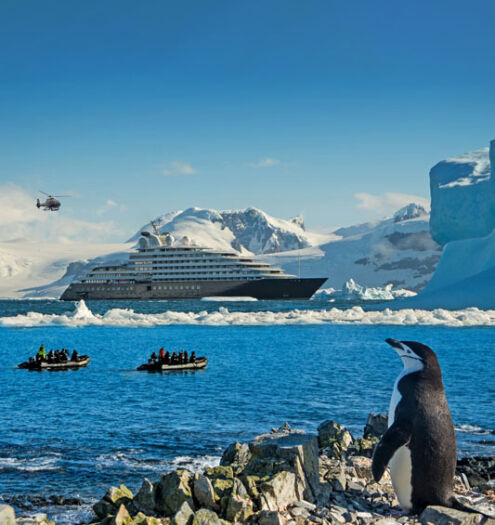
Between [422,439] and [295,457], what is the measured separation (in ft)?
5.10

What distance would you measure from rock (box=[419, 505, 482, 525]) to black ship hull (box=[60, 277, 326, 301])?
332 ft

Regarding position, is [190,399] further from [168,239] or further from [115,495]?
[168,239]

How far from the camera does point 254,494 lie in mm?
7477

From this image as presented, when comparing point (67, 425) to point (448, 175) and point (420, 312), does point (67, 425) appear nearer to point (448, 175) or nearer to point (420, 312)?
point (420, 312)

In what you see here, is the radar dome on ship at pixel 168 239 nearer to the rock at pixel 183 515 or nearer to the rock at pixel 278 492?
the rock at pixel 278 492

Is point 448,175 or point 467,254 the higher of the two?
point 448,175

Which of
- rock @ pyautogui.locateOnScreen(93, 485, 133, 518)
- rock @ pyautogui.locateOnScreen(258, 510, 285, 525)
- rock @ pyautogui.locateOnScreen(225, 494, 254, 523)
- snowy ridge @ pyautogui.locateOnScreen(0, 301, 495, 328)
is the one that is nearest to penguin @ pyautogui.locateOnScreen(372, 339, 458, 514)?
rock @ pyautogui.locateOnScreen(258, 510, 285, 525)

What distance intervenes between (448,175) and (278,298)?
136 feet

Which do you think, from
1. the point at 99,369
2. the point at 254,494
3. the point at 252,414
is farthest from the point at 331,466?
the point at 99,369

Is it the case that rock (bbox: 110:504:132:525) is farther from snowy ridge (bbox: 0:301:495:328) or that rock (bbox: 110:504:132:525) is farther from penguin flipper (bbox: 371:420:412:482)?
snowy ridge (bbox: 0:301:495:328)

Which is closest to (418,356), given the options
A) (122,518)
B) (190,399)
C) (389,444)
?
(389,444)

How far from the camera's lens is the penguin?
24.6ft

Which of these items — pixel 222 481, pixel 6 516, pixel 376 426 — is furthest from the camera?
pixel 376 426

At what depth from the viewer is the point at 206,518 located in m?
6.87
